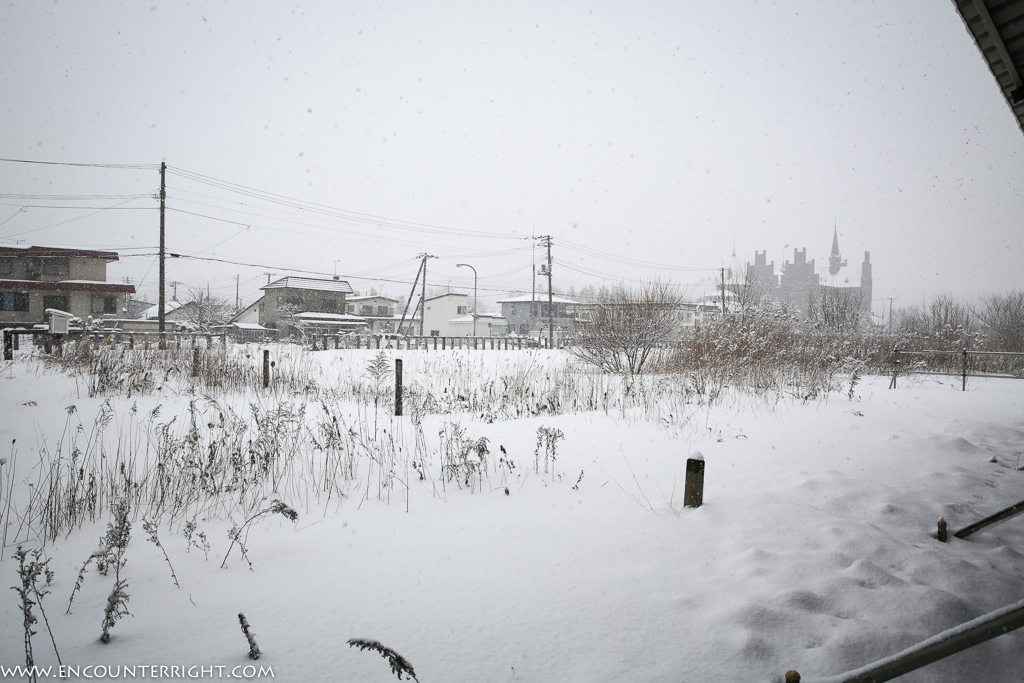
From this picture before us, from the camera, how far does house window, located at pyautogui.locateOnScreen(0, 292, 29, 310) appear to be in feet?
50.0

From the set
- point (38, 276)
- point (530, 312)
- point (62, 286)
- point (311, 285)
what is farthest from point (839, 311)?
point (311, 285)

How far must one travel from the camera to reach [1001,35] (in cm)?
344

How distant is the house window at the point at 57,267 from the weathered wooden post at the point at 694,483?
1905 cm


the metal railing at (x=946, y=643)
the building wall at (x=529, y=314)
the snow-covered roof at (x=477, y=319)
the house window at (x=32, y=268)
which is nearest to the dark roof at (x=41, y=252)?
the house window at (x=32, y=268)

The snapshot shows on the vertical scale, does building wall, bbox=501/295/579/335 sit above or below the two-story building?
above

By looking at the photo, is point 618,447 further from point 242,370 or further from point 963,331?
point 963,331

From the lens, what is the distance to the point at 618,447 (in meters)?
5.20

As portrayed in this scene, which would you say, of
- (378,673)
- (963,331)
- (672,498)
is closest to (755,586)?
(672,498)

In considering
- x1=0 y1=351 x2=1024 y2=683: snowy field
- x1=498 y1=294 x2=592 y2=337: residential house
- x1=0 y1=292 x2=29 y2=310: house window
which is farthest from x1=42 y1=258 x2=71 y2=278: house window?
x1=498 y1=294 x2=592 y2=337: residential house

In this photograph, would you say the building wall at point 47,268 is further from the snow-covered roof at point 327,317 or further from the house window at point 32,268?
the snow-covered roof at point 327,317

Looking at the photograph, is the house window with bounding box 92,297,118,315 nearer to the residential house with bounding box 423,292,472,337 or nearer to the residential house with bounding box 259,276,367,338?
→ the residential house with bounding box 259,276,367,338

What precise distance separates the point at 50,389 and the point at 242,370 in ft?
10.1

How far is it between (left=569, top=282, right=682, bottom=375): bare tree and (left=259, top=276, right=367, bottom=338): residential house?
3517 centimetres

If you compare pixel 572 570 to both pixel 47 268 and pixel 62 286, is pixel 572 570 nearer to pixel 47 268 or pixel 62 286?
pixel 47 268
